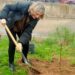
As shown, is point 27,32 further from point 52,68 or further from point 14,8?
point 52,68

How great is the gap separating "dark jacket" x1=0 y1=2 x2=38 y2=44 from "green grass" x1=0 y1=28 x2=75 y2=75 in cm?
83

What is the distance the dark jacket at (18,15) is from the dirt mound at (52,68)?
77 centimetres

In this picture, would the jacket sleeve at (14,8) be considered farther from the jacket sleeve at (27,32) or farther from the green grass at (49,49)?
the green grass at (49,49)

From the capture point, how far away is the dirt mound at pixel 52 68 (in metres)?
8.70

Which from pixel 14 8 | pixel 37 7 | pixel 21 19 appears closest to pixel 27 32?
pixel 21 19

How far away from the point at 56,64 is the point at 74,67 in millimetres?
438

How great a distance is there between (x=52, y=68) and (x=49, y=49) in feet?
5.88

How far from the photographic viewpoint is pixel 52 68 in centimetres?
909

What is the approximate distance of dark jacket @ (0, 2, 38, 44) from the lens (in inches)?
318

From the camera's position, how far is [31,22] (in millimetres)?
8141

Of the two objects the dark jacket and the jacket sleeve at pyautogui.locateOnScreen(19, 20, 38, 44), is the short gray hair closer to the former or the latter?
the dark jacket

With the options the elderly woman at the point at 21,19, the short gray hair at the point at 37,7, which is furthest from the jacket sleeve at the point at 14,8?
the short gray hair at the point at 37,7

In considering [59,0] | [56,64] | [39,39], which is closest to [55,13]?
[59,0]

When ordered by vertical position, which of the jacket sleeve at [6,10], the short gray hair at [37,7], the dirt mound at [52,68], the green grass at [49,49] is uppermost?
the short gray hair at [37,7]
